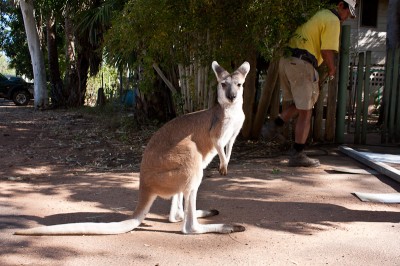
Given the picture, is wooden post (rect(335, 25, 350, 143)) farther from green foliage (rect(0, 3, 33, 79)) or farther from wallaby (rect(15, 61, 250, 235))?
green foliage (rect(0, 3, 33, 79))

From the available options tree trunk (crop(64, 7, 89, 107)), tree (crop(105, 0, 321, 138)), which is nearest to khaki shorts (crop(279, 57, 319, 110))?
tree (crop(105, 0, 321, 138))

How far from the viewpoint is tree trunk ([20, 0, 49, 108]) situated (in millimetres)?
16734

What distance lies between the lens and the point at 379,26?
16.8 meters

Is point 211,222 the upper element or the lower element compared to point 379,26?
lower

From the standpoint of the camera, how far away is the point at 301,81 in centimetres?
584

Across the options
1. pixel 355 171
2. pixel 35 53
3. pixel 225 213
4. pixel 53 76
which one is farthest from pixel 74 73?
pixel 225 213

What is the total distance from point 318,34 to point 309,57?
306mm

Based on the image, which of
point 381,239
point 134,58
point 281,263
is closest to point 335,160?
point 381,239

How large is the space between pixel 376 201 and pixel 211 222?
1.68m

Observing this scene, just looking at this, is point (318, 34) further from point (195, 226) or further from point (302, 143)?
point (195, 226)

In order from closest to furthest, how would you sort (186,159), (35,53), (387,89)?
(186,159)
(387,89)
(35,53)

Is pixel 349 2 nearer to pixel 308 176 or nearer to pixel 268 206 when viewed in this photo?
pixel 308 176

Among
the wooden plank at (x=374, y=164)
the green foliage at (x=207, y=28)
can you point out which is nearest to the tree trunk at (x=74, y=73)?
the green foliage at (x=207, y=28)

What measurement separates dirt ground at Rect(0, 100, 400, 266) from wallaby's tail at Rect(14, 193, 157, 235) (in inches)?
1.9
